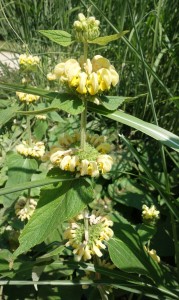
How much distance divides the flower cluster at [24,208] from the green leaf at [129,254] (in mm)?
301

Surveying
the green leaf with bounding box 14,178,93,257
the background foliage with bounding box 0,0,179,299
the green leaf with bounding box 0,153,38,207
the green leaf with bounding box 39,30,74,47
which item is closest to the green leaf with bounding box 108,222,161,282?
the background foliage with bounding box 0,0,179,299

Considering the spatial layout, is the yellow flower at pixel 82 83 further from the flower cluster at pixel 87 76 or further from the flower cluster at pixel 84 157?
the flower cluster at pixel 84 157

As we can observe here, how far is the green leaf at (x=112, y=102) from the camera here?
568 millimetres

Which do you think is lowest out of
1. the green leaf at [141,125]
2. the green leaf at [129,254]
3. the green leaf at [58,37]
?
the green leaf at [129,254]

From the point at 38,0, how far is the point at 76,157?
67.0 inches

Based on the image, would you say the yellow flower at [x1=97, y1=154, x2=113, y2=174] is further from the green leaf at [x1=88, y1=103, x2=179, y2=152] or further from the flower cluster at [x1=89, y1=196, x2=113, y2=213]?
the flower cluster at [x1=89, y1=196, x2=113, y2=213]

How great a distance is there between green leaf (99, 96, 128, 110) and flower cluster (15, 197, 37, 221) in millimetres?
490

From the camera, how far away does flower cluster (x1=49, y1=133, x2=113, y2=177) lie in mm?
605

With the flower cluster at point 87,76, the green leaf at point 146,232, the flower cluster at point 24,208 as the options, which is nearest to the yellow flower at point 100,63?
the flower cluster at point 87,76

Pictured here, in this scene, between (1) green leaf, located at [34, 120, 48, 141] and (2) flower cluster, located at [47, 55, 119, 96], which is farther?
(1) green leaf, located at [34, 120, 48, 141]

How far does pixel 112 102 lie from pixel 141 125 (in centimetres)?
9

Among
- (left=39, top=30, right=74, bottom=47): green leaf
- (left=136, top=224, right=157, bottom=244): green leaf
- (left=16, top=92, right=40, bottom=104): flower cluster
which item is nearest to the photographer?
(left=39, top=30, right=74, bottom=47): green leaf

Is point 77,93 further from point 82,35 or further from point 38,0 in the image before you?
point 38,0

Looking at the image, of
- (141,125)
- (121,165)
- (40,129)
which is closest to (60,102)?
(141,125)
